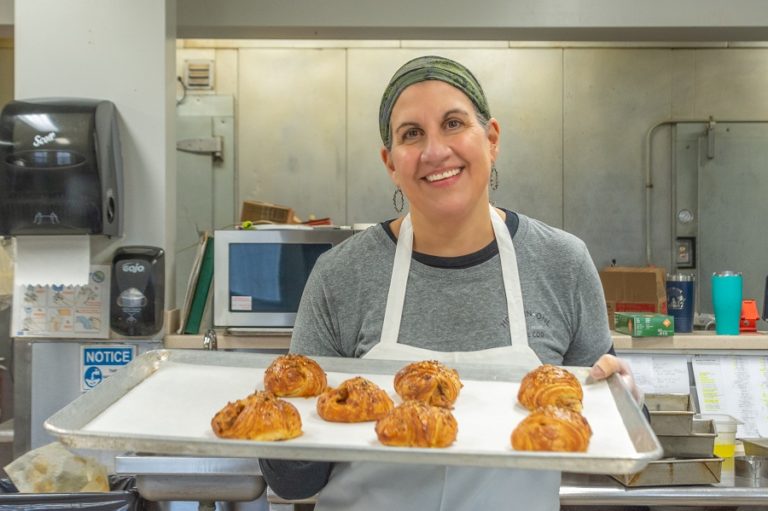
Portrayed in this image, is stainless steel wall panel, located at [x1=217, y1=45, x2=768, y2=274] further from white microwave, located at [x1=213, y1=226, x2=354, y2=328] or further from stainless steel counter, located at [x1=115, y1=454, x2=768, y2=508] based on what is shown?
stainless steel counter, located at [x1=115, y1=454, x2=768, y2=508]

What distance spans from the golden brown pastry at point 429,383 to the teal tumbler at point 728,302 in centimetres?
193

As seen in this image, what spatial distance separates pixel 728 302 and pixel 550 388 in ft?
6.45

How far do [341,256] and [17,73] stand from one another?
2.09 m

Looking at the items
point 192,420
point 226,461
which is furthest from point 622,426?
point 226,461

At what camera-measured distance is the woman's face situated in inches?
57.6

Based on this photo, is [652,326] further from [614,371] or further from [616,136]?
[616,136]

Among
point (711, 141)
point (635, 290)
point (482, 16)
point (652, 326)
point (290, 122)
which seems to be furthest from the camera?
point (290, 122)

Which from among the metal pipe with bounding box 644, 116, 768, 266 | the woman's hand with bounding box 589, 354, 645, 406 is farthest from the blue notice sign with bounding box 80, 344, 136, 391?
the metal pipe with bounding box 644, 116, 768, 266

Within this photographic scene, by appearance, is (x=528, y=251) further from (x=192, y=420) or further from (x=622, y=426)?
(x=192, y=420)

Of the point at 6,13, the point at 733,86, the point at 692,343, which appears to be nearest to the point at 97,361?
the point at 6,13

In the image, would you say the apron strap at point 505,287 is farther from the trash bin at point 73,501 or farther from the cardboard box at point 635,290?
the cardboard box at point 635,290

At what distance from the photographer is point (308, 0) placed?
3.71 meters

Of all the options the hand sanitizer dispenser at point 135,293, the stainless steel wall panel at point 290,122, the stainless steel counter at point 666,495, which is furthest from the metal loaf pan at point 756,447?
the stainless steel wall panel at point 290,122

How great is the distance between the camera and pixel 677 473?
95.3 inches
